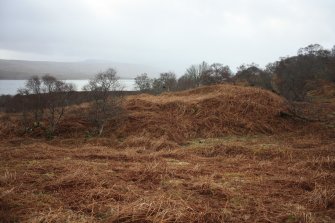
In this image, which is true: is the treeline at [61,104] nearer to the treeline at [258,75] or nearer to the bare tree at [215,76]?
the treeline at [258,75]

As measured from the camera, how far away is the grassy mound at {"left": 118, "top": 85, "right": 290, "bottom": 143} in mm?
11875

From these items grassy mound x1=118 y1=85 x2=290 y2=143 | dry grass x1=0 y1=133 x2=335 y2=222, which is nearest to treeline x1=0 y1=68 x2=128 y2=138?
grassy mound x1=118 y1=85 x2=290 y2=143

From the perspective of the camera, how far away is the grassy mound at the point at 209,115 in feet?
39.0

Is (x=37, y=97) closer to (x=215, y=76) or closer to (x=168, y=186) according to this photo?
(x=168, y=186)

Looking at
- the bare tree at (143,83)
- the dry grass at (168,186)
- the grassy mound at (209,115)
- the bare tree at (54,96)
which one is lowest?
the dry grass at (168,186)

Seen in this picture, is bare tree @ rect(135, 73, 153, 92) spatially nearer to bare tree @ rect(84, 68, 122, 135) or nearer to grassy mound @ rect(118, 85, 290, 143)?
grassy mound @ rect(118, 85, 290, 143)

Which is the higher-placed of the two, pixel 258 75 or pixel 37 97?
pixel 258 75

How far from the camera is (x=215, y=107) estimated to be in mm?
14062

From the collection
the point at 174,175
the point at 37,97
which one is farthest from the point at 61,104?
the point at 174,175

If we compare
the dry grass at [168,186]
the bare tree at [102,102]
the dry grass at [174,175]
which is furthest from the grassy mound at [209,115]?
the dry grass at [168,186]

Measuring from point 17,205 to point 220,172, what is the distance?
378cm

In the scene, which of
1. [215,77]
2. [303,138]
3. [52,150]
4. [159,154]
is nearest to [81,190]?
[159,154]

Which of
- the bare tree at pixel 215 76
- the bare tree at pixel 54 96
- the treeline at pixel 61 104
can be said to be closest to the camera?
the treeline at pixel 61 104

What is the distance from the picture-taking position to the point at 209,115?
523 inches
